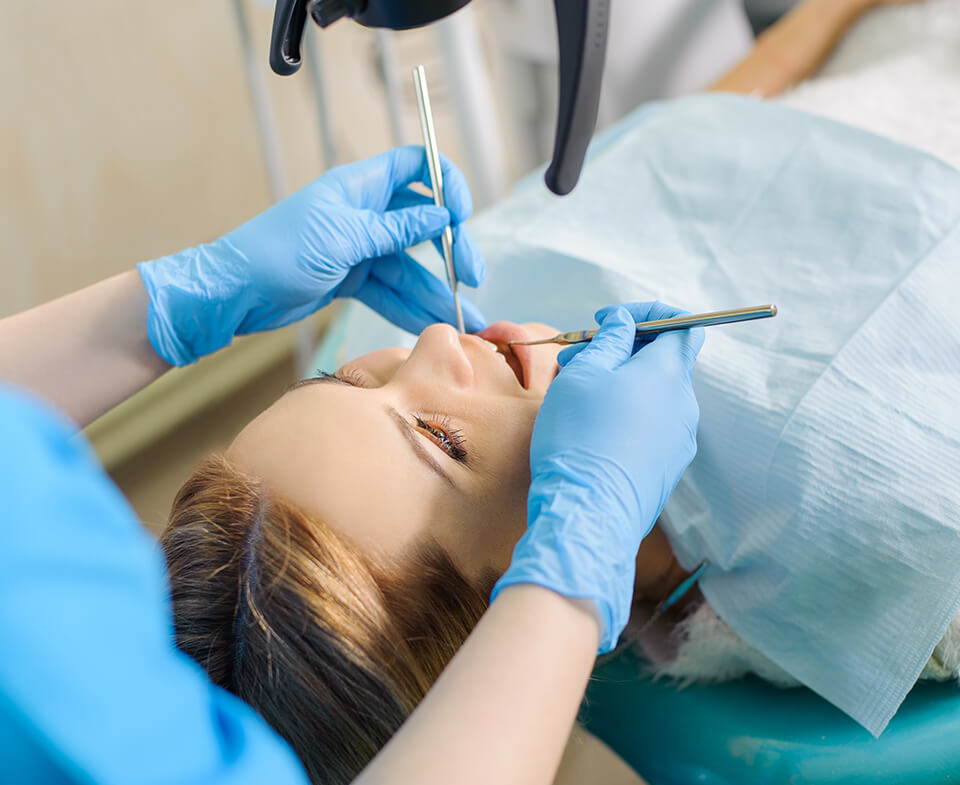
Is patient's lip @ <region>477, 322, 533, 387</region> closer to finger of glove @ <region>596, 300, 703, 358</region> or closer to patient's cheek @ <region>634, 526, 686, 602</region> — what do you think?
finger of glove @ <region>596, 300, 703, 358</region>

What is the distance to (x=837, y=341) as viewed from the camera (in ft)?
2.98

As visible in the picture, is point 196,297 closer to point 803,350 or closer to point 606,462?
point 606,462

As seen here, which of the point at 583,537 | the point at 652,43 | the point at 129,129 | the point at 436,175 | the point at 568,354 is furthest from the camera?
the point at 129,129

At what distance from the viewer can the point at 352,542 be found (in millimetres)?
739

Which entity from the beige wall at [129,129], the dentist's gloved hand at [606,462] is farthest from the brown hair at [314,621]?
the beige wall at [129,129]

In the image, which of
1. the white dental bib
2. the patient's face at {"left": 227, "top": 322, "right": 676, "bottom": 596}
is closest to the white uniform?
the white dental bib

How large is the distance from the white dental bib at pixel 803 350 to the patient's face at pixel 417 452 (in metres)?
0.24

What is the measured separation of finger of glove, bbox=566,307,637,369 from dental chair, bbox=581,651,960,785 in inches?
16.0

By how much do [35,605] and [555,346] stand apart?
25.3 inches

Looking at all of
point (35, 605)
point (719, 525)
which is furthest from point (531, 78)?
point (35, 605)

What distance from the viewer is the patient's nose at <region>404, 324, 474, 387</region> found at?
2.77ft

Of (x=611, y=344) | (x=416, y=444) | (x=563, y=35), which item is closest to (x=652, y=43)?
(x=563, y=35)

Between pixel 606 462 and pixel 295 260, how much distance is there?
51 cm

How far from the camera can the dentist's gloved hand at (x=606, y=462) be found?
1.97 feet
